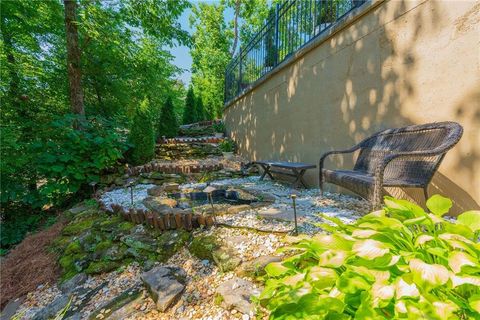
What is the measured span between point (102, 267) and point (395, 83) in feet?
10.8

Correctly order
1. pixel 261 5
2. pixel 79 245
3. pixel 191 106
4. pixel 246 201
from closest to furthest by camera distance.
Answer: pixel 79 245 < pixel 246 201 < pixel 191 106 < pixel 261 5

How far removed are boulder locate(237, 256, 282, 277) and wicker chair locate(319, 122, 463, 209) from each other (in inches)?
38.9

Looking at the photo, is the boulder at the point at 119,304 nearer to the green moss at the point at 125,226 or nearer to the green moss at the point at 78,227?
the green moss at the point at 125,226

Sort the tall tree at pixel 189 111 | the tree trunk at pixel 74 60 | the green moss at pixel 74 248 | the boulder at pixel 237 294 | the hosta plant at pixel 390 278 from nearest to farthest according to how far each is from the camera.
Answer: the hosta plant at pixel 390 278
the boulder at pixel 237 294
the green moss at pixel 74 248
the tree trunk at pixel 74 60
the tall tree at pixel 189 111

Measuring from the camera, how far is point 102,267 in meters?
2.11

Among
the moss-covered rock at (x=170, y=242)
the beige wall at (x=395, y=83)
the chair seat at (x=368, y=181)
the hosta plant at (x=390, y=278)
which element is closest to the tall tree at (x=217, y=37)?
the beige wall at (x=395, y=83)

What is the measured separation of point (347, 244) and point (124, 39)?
659 cm

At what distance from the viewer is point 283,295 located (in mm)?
873

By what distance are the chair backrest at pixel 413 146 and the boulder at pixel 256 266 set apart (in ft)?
4.59

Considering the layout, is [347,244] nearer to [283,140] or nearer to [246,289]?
[246,289]

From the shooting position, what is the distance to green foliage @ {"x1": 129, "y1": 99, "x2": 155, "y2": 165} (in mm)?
5375

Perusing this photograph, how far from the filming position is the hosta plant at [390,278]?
69 centimetres

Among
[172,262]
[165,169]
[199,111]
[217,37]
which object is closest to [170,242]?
[172,262]

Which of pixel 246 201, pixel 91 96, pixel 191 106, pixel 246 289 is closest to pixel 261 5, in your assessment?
pixel 191 106
